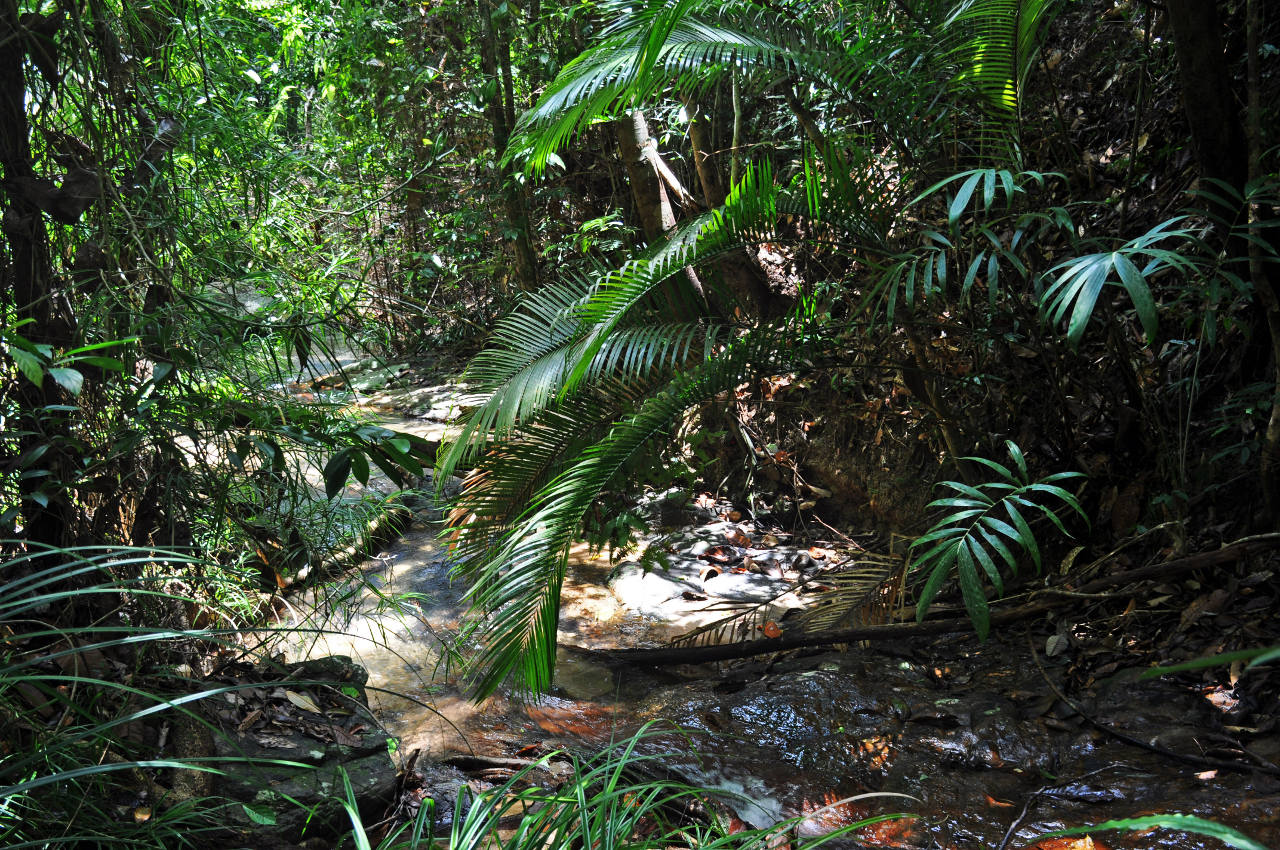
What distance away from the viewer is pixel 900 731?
255cm

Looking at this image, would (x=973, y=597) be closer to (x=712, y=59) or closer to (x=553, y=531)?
(x=553, y=531)

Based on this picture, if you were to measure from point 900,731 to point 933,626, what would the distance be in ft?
1.50

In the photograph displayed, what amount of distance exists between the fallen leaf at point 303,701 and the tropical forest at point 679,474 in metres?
0.02

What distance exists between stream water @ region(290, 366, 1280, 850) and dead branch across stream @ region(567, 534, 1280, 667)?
7 centimetres

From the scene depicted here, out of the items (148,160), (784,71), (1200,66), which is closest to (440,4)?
(784,71)

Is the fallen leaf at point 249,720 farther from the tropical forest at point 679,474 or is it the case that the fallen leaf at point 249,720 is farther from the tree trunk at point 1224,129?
the tree trunk at point 1224,129

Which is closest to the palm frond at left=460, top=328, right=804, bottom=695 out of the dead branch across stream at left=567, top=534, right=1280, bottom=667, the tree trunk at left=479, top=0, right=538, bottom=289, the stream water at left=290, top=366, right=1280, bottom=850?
the stream water at left=290, top=366, right=1280, bottom=850

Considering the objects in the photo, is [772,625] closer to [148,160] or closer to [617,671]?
[617,671]

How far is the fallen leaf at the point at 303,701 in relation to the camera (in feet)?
8.06

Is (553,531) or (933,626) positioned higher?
(553,531)

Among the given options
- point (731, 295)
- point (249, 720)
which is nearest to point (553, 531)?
point (249, 720)

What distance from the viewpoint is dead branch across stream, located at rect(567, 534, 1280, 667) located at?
2.48 meters

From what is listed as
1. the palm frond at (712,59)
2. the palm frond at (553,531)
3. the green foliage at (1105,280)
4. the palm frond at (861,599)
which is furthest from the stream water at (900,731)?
the palm frond at (712,59)

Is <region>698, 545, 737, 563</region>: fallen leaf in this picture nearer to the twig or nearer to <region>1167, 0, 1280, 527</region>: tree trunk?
the twig
